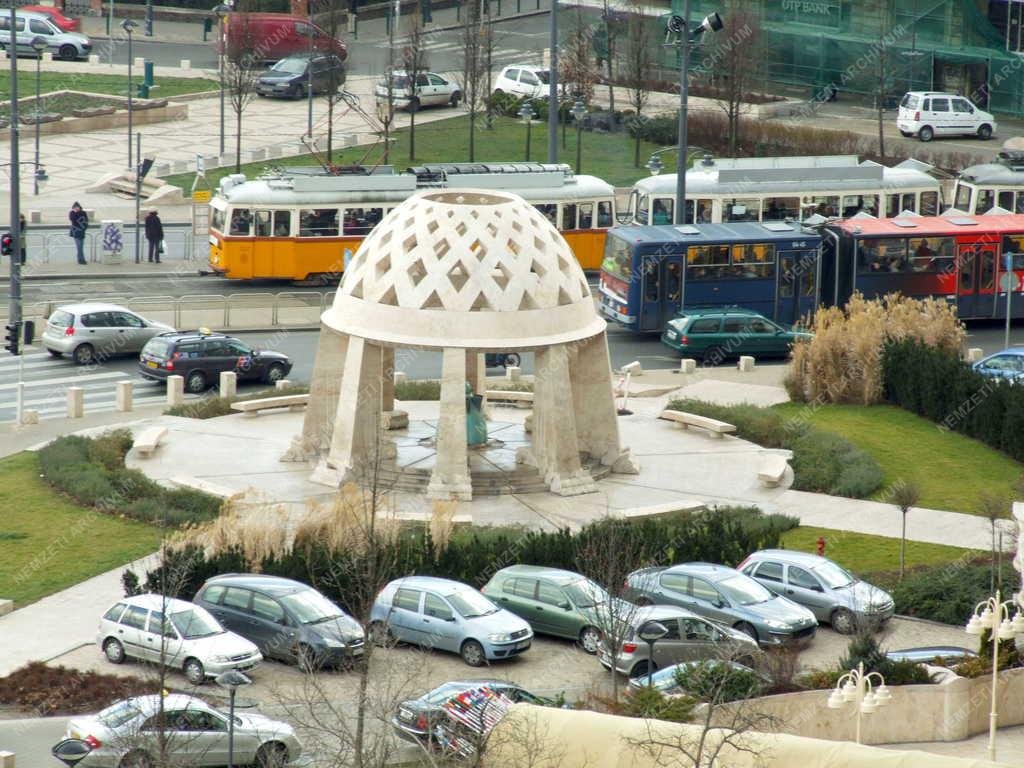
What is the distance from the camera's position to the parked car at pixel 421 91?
78.8 meters

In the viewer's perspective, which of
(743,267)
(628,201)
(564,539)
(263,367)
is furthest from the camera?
(628,201)

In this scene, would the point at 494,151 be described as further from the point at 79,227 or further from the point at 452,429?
the point at 452,429

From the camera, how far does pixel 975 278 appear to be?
57.2m

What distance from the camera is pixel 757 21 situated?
A: 81000 millimetres

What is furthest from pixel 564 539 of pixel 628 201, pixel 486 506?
pixel 628 201

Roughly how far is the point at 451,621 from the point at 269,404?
50.8ft

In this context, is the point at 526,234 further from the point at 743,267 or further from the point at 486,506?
the point at 743,267

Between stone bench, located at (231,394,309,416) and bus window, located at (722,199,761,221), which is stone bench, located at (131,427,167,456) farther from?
bus window, located at (722,199,761,221)

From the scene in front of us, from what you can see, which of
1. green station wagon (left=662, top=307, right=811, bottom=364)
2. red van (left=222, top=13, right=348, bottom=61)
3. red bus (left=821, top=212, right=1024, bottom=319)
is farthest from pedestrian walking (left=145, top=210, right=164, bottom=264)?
red bus (left=821, top=212, right=1024, bottom=319)

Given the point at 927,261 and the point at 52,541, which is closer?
the point at 52,541

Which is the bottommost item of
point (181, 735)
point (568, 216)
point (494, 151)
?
point (181, 735)

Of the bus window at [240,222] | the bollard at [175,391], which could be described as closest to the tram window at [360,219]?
the bus window at [240,222]

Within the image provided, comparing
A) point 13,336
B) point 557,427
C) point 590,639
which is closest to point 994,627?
point 590,639

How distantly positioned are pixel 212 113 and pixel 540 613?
5067 cm
